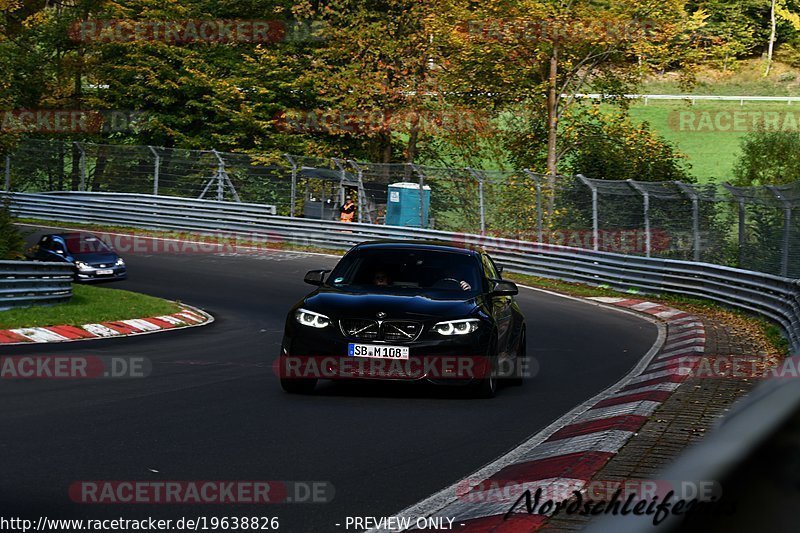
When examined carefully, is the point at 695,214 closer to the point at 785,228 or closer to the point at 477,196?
the point at 785,228

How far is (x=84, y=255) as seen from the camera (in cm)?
2738

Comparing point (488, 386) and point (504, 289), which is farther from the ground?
point (504, 289)

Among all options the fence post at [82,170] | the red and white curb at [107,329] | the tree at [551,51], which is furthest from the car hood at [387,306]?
the fence post at [82,170]

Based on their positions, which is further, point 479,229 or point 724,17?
point 724,17

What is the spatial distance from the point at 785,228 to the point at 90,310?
437 inches

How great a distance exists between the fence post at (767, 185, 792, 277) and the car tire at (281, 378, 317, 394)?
10.9 metres

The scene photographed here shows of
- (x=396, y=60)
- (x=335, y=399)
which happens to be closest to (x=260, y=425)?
(x=335, y=399)

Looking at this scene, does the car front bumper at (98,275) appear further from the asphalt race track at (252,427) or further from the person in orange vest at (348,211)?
the person in orange vest at (348,211)

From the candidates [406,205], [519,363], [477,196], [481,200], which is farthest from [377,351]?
[406,205]

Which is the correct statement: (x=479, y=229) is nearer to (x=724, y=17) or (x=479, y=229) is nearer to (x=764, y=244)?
(x=764, y=244)

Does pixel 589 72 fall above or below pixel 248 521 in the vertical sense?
above

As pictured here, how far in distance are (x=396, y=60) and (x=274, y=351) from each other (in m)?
29.2

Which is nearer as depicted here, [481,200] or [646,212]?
[646,212]

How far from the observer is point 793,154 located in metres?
38.8
